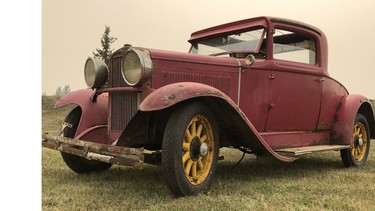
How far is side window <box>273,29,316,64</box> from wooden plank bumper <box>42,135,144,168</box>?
7.58 feet

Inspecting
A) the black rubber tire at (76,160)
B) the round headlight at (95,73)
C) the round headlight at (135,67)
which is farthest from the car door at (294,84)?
the black rubber tire at (76,160)

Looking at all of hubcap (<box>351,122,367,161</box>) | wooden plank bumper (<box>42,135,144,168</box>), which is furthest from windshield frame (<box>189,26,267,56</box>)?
hubcap (<box>351,122,367,161</box>)

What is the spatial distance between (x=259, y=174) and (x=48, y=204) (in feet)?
7.93

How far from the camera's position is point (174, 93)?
2.86 meters

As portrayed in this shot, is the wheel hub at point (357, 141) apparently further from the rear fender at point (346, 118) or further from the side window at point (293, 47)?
the side window at point (293, 47)

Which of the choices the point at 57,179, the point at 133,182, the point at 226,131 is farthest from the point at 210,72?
the point at 57,179

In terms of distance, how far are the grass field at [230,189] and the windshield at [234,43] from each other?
4.74 feet

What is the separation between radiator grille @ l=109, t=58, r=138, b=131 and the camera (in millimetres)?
3496

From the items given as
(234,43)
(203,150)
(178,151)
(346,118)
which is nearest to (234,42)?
(234,43)

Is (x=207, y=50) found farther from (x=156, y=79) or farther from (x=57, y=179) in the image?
(x=57, y=179)

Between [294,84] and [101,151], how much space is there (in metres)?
2.51

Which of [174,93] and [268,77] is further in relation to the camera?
[268,77]

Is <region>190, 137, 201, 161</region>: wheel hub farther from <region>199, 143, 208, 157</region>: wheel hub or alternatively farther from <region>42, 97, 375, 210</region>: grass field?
<region>42, 97, 375, 210</region>: grass field

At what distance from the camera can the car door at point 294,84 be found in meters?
4.27
